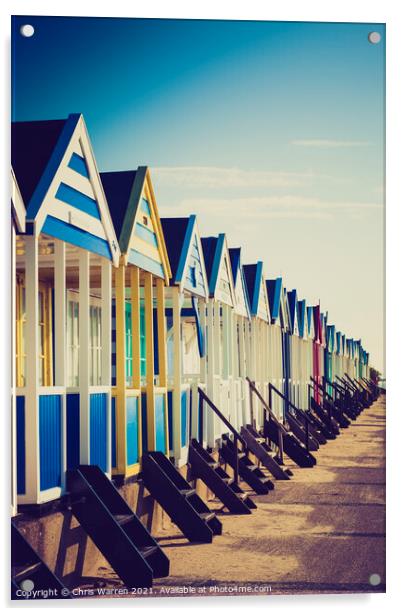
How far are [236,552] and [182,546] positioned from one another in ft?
1.85

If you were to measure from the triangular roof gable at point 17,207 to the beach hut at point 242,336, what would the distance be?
26.8 feet

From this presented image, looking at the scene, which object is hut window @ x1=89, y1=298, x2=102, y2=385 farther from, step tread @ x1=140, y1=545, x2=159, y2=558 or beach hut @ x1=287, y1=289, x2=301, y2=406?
beach hut @ x1=287, y1=289, x2=301, y2=406

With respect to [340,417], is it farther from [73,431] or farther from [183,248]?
[73,431]

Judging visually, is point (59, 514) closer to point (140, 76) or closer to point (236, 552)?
point (236, 552)

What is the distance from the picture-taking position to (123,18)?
7789 mm

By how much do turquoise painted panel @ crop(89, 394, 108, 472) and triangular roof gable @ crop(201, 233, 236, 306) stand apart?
5288 millimetres

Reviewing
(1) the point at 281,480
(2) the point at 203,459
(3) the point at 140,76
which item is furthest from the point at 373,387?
(3) the point at 140,76

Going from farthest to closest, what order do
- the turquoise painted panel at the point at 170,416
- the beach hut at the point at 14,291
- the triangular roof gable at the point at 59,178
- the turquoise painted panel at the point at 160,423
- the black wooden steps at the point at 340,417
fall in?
the black wooden steps at the point at 340,417
the turquoise painted panel at the point at 170,416
the turquoise painted panel at the point at 160,423
the triangular roof gable at the point at 59,178
the beach hut at the point at 14,291

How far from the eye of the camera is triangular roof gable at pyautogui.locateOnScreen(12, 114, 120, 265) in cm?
777

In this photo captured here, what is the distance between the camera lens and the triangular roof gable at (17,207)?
723 centimetres

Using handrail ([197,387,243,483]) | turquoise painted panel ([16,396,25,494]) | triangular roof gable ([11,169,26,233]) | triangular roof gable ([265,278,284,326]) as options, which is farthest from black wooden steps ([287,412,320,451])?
triangular roof gable ([11,169,26,233])

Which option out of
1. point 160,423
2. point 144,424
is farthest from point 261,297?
point 144,424

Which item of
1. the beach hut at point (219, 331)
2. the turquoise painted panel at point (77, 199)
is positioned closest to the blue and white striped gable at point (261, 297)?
the beach hut at point (219, 331)

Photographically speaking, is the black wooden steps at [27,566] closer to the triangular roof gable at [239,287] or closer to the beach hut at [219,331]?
the beach hut at [219,331]
